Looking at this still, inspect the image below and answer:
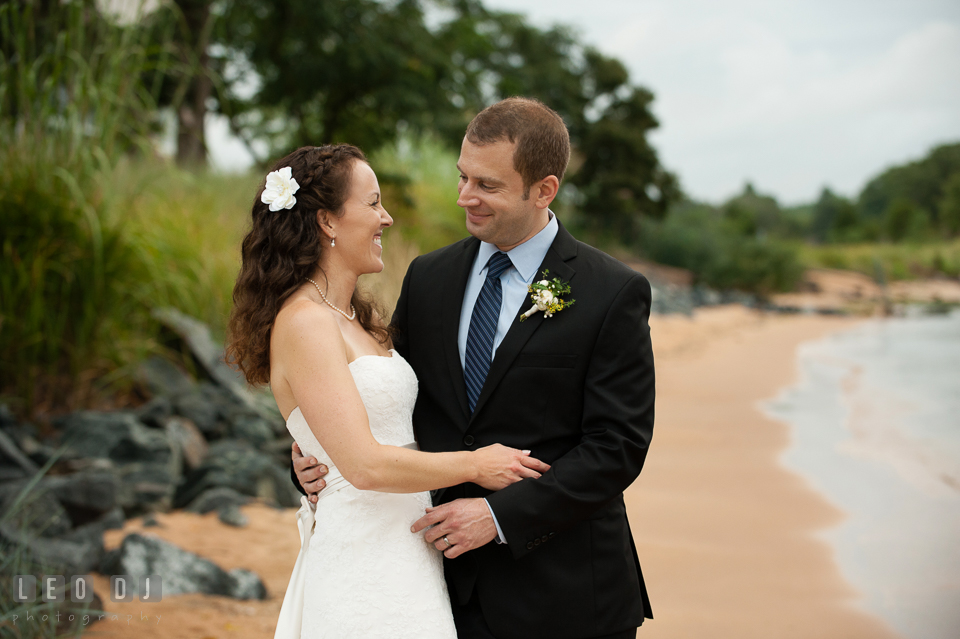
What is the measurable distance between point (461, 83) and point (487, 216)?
1340 cm

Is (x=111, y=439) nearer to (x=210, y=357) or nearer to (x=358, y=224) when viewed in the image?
(x=210, y=357)

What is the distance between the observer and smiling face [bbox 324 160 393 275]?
8.51ft

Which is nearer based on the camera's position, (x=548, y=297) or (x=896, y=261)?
(x=548, y=297)

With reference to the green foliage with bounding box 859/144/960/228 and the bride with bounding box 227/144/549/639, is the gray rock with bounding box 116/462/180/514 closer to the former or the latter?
the bride with bounding box 227/144/549/639

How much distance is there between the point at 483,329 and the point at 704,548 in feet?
13.8

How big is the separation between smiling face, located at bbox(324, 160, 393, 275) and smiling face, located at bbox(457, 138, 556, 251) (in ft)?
0.95

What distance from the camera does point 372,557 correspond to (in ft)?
8.05

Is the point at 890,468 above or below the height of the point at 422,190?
below

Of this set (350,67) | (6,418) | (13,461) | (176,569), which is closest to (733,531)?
(176,569)

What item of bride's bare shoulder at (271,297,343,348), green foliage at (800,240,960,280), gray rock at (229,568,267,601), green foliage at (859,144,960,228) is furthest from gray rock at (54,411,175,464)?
green foliage at (859,144,960,228)

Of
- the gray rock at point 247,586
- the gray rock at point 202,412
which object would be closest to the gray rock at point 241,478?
the gray rock at point 202,412

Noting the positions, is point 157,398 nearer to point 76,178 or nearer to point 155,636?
point 76,178

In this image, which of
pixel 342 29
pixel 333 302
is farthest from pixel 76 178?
pixel 342 29

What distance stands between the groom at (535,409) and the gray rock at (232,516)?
277 cm
